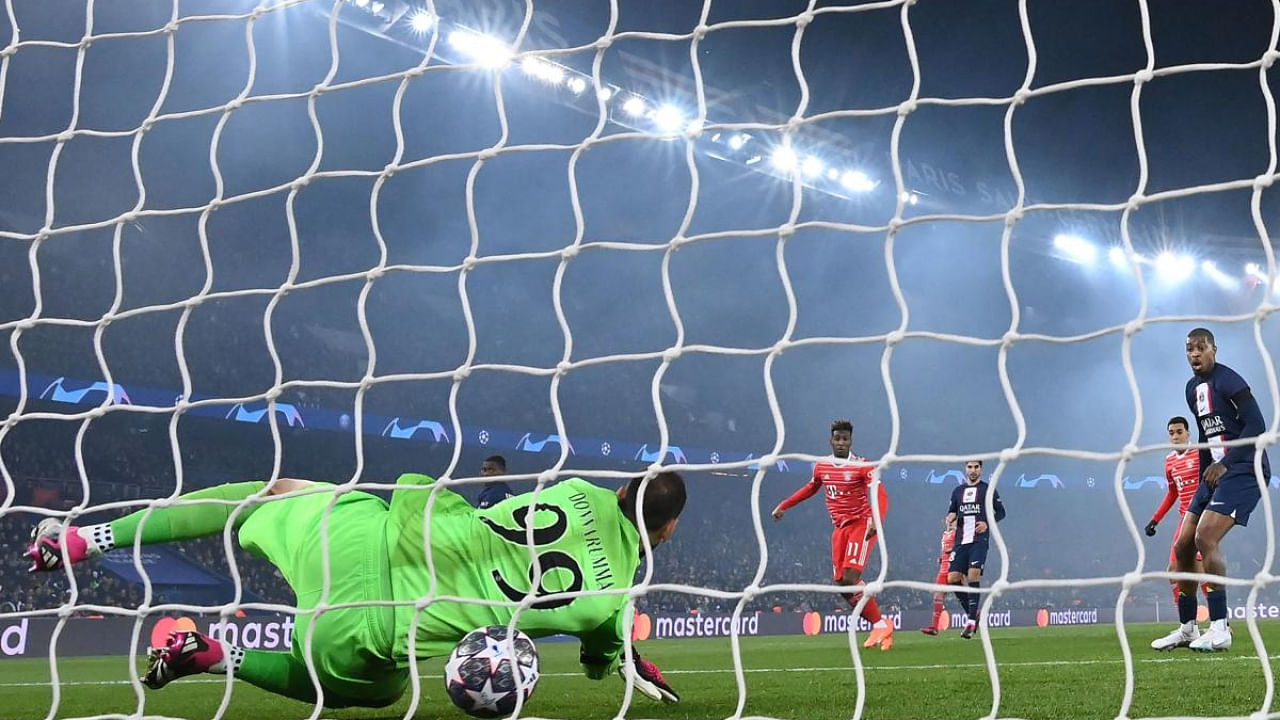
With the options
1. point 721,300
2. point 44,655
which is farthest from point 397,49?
point 44,655

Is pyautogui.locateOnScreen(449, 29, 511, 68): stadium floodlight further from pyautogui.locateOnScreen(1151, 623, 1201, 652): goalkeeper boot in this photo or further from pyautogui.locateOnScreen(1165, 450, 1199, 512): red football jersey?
pyautogui.locateOnScreen(1151, 623, 1201, 652): goalkeeper boot

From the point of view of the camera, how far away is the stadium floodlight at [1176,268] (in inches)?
985

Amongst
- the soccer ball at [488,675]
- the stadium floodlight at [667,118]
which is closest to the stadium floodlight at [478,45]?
the stadium floodlight at [667,118]

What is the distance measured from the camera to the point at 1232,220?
940 inches

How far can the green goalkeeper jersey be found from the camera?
10.6ft

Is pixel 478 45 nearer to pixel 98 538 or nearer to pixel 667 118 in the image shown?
pixel 667 118

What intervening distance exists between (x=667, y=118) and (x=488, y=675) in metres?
17.1

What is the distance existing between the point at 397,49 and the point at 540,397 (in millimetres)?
7331

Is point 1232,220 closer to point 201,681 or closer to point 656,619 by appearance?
point 656,619

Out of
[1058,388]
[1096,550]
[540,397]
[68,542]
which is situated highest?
[1058,388]

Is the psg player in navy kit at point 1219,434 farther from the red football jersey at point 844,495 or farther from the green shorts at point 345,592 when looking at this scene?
the green shorts at point 345,592

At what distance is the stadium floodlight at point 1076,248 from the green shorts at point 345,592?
74.9 feet

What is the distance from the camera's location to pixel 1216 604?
21.2ft

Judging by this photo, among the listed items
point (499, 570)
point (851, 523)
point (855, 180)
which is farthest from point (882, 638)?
point (855, 180)
